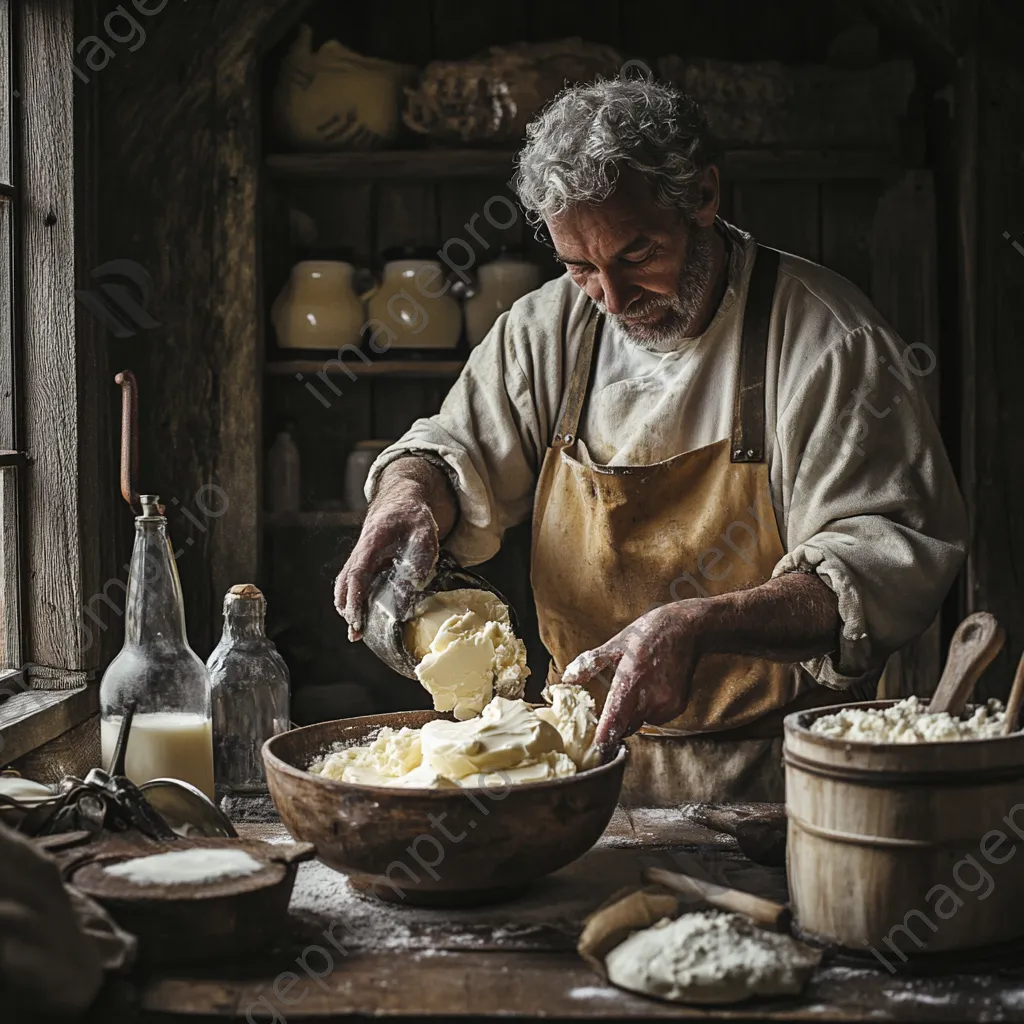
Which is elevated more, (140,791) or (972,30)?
(972,30)

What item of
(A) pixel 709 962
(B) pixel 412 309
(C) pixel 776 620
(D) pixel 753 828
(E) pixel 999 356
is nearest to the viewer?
(A) pixel 709 962

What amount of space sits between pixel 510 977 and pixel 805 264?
1.48m

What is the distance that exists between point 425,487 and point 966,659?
1134 millimetres

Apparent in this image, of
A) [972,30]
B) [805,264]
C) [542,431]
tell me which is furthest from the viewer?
[972,30]

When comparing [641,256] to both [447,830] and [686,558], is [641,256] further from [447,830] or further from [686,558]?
[447,830]

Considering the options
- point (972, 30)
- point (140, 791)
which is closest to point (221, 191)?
point (972, 30)

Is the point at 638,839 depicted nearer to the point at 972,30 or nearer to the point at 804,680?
the point at 804,680

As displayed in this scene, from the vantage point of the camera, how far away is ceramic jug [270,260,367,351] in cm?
348

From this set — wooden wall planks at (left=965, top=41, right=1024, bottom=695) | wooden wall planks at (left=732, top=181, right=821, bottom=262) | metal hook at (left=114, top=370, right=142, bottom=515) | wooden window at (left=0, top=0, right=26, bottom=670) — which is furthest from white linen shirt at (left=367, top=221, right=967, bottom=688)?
wooden wall planks at (left=732, top=181, right=821, bottom=262)

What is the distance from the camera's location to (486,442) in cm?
246

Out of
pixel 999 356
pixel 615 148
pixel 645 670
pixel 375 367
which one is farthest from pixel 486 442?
pixel 999 356

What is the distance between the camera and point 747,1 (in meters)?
3.61

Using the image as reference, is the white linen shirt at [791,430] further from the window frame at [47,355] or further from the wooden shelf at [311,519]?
the wooden shelf at [311,519]

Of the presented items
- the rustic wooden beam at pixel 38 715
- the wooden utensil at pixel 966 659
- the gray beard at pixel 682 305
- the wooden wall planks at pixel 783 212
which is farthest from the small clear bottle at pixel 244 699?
the wooden wall planks at pixel 783 212
